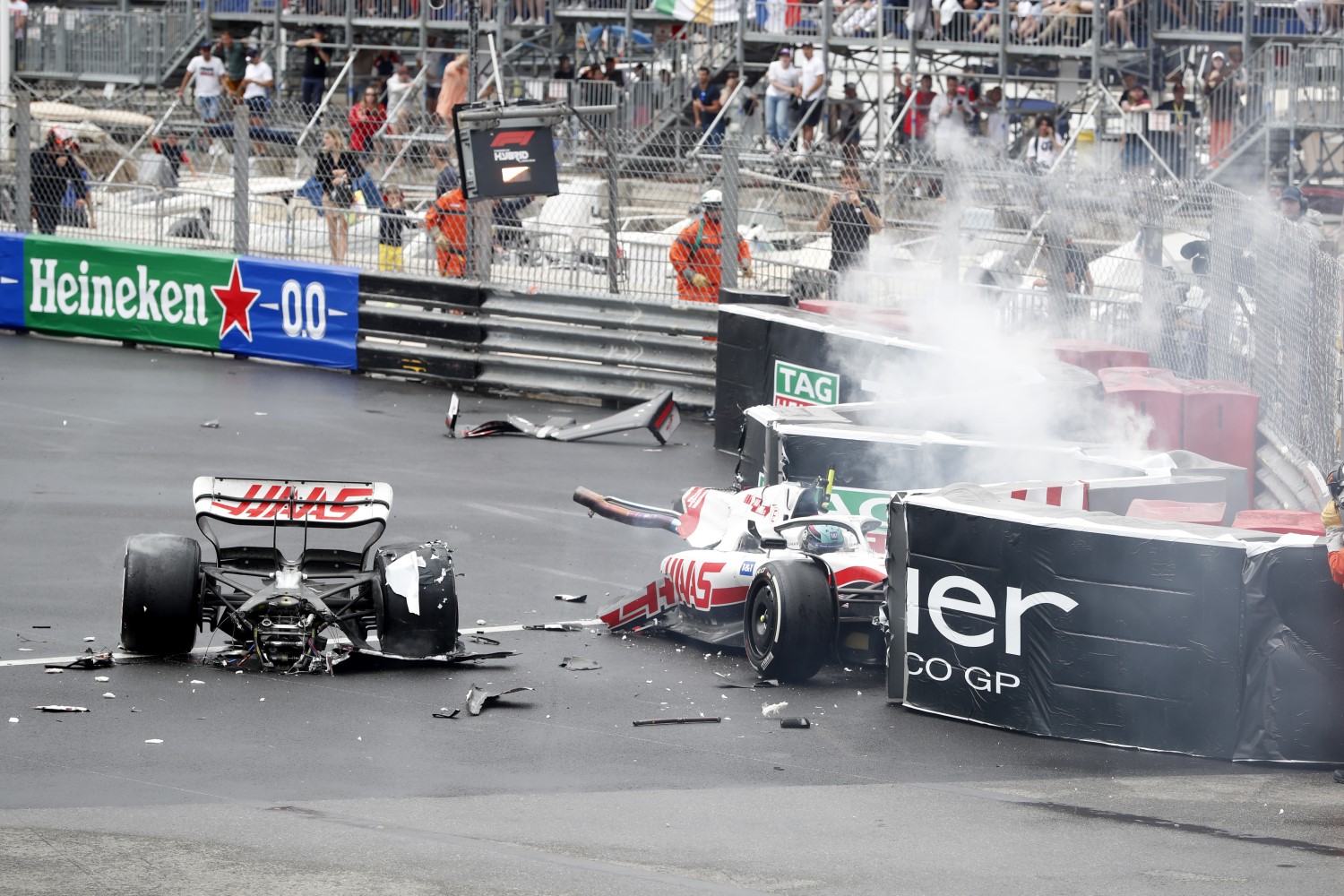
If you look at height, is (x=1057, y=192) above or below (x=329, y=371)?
above

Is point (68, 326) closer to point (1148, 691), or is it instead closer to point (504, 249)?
point (504, 249)

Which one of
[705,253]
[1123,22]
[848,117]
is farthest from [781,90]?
[705,253]

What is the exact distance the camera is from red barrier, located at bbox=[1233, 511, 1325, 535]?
26.8 feet

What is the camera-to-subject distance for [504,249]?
18906mm

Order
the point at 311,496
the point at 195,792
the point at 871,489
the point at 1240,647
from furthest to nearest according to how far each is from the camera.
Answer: the point at 871,489 < the point at 311,496 < the point at 1240,647 < the point at 195,792

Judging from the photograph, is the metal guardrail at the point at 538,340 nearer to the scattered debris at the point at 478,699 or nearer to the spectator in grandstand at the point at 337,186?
the spectator in grandstand at the point at 337,186

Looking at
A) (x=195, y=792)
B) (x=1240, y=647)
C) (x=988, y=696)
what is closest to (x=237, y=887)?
(x=195, y=792)

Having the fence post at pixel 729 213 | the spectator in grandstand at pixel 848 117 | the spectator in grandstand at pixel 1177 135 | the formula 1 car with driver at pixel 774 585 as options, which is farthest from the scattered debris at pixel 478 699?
the spectator in grandstand at pixel 848 117

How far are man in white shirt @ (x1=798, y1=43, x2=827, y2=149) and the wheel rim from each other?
18.4 metres

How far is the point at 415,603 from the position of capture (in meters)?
8.88

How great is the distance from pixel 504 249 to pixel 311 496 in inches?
388

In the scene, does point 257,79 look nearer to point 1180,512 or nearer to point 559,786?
point 1180,512

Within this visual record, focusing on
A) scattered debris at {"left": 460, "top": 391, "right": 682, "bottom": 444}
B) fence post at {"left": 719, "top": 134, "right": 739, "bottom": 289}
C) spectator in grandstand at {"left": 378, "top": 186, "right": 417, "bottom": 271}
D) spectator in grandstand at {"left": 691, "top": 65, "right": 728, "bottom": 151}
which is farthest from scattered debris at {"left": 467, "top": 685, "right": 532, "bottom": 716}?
spectator in grandstand at {"left": 691, "top": 65, "right": 728, "bottom": 151}

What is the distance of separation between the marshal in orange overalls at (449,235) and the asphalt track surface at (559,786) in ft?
26.5
